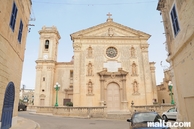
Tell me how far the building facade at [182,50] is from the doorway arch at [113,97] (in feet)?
44.6

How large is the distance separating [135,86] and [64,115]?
1084cm

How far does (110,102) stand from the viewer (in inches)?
867

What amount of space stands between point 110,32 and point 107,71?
21.4ft

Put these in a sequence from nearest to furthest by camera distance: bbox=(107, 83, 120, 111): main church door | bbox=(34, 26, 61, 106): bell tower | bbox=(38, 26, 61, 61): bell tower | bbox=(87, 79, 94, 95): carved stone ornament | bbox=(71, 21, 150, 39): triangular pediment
→ bbox=(107, 83, 120, 111): main church door < bbox=(87, 79, 94, 95): carved stone ornament < bbox=(71, 21, 150, 39): triangular pediment < bbox=(34, 26, 61, 106): bell tower < bbox=(38, 26, 61, 61): bell tower

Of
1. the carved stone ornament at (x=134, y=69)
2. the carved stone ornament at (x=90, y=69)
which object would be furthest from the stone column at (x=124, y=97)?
the carved stone ornament at (x=90, y=69)

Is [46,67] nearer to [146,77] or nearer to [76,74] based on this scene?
→ [76,74]

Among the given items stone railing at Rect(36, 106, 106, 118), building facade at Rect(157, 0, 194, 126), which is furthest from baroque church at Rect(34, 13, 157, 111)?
building facade at Rect(157, 0, 194, 126)

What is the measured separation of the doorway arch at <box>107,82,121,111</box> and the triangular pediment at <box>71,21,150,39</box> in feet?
25.8

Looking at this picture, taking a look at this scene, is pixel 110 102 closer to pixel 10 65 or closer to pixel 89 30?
pixel 89 30

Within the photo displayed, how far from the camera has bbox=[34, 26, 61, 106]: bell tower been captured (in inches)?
1023

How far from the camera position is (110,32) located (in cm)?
2486

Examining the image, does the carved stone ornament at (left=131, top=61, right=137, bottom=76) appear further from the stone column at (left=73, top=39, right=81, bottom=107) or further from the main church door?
the stone column at (left=73, top=39, right=81, bottom=107)

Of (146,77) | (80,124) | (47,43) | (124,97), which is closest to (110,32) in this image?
(146,77)

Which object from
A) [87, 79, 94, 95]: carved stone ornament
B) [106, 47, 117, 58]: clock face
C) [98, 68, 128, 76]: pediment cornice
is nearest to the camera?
[87, 79, 94, 95]: carved stone ornament
